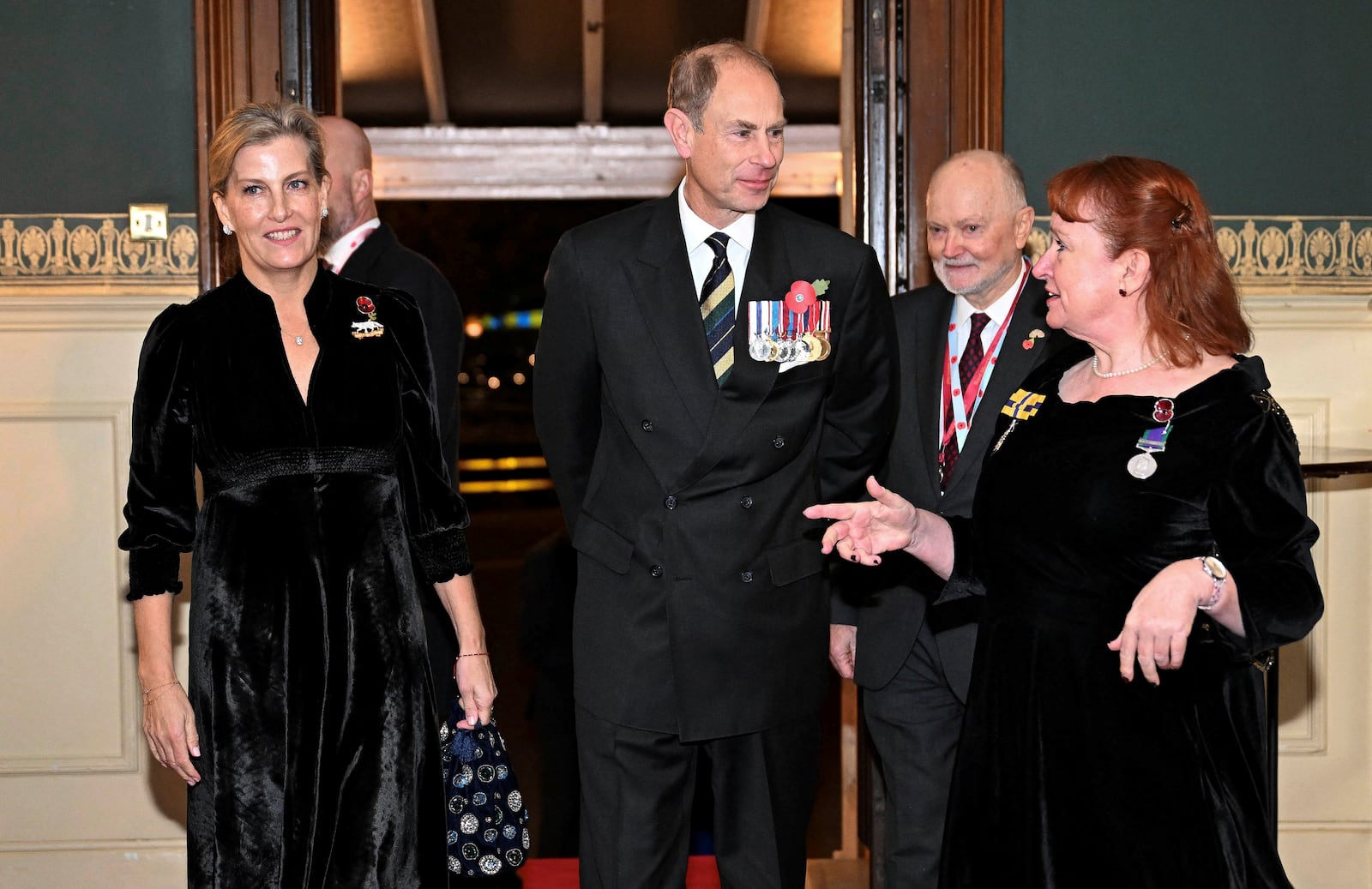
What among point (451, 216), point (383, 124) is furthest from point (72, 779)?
point (451, 216)

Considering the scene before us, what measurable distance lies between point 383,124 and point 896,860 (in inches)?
221

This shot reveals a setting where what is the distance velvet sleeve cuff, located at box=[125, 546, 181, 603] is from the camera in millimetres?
2301

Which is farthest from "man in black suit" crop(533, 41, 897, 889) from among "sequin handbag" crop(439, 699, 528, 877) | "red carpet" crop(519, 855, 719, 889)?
"red carpet" crop(519, 855, 719, 889)

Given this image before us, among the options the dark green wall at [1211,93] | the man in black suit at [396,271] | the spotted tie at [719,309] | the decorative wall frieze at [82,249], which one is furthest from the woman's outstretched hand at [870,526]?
the decorative wall frieze at [82,249]

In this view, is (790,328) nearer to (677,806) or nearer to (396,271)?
(677,806)

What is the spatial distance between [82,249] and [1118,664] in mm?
3081

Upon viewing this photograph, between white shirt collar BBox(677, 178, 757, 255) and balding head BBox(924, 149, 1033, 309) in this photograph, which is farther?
balding head BBox(924, 149, 1033, 309)

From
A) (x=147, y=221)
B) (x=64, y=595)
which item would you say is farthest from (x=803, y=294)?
(x=64, y=595)

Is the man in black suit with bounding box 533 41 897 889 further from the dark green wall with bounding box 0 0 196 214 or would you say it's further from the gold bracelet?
the dark green wall with bounding box 0 0 196 214

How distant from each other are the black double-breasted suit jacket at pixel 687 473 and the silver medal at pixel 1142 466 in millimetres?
690

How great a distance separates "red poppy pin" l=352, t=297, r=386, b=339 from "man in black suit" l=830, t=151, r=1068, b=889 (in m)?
1.13

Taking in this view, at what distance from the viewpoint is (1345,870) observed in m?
4.10

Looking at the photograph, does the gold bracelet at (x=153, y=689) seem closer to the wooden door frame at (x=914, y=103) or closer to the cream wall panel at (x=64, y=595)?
the cream wall panel at (x=64, y=595)

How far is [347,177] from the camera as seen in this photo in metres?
3.46
